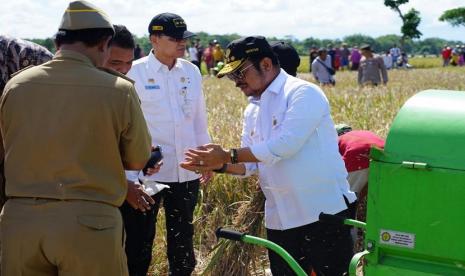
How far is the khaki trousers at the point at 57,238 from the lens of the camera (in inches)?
111

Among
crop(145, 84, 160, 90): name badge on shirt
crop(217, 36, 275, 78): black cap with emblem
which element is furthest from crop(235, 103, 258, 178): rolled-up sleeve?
crop(145, 84, 160, 90): name badge on shirt

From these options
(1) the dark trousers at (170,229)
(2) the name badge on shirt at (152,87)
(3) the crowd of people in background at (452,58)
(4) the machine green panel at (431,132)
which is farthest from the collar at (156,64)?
(3) the crowd of people in background at (452,58)

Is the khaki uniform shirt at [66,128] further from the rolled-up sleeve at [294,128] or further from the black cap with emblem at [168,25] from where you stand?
the black cap with emblem at [168,25]

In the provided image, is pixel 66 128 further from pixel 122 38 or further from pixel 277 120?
pixel 122 38

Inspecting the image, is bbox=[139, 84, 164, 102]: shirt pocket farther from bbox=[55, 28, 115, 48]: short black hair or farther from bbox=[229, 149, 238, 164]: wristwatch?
bbox=[55, 28, 115, 48]: short black hair

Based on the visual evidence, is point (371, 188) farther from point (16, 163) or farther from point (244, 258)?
point (244, 258)

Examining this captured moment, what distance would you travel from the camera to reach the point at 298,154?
3.48 meters

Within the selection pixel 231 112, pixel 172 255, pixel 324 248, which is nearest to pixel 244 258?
pixel 172 255

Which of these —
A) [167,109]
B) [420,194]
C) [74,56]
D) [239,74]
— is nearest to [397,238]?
[420,194]

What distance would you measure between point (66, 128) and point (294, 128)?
108 centimetres

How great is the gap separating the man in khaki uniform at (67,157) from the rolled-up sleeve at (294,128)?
0.70m

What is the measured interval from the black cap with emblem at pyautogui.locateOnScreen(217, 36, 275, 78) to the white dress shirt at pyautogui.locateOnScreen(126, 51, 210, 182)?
3.74 feet

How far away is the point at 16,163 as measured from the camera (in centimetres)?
289

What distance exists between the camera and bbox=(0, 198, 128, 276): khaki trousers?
282 centimetres
